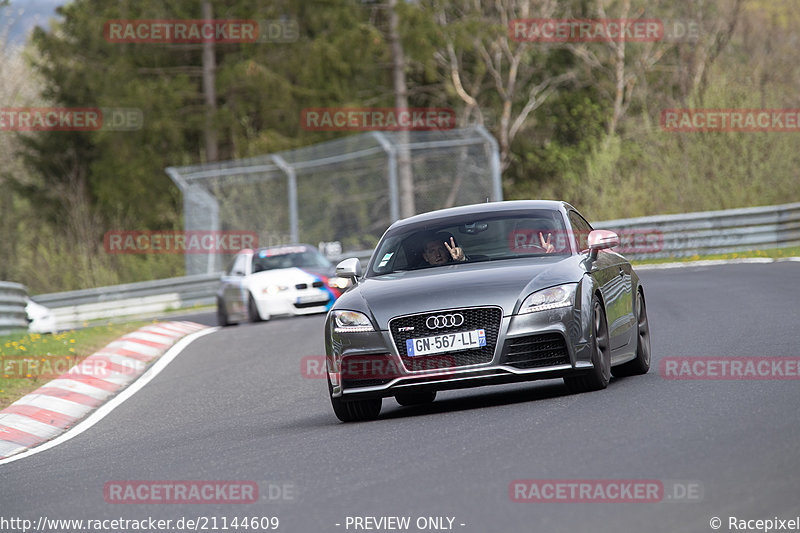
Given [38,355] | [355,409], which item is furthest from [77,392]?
[355,409]

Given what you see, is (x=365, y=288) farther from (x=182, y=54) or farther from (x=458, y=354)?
(x=182, y=54)

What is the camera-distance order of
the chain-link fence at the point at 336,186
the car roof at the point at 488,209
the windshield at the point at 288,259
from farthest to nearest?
the chain-link fence at the point at 336,186 < the windshield at the point at 288,259 < the car roof at the point at 488,209

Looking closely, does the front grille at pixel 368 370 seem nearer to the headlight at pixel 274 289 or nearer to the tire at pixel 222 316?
the headlight at pixel 274 289

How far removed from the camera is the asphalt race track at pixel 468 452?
243 inches

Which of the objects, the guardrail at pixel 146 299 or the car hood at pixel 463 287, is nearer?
the car hood at pixel 463 287

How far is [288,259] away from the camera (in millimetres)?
25469

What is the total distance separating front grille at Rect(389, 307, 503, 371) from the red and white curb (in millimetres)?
3344

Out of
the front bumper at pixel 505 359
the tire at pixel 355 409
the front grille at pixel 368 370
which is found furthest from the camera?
the tire at pixel 355 409

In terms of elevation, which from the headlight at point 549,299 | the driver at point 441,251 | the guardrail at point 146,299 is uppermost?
the driver at point 441,251

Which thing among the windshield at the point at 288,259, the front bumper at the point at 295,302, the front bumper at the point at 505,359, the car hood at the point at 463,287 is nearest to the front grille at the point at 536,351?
the front bumper at the point at 505,359

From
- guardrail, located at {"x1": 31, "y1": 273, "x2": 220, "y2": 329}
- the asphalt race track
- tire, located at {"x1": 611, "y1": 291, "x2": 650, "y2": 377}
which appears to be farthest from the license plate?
guardrail, located at {"x1": 31, "y1": 273, "x2": 220, "y2": 329}

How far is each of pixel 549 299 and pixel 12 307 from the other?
14188 millimetres

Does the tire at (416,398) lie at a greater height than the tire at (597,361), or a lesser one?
lesser

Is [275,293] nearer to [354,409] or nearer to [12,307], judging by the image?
[12,307]
